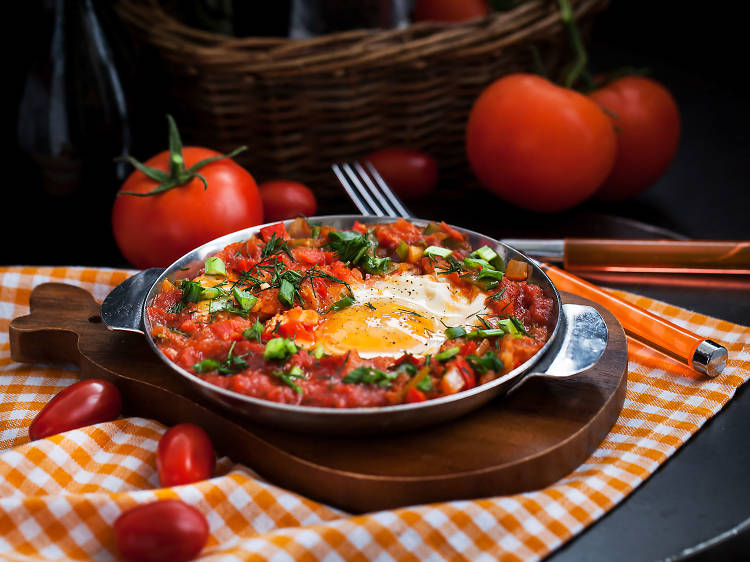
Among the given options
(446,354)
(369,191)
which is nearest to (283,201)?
(369,191)

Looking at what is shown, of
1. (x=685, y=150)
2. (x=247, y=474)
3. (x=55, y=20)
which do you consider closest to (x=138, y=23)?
(x=55, y=20)

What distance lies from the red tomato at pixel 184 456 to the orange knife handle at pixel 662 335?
140 centimetres

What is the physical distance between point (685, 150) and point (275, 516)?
3.57m

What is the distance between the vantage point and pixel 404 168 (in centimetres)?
385

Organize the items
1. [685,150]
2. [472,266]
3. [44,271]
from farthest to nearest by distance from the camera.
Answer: [685,150] → [44,271] → [472,266]

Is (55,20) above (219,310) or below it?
above

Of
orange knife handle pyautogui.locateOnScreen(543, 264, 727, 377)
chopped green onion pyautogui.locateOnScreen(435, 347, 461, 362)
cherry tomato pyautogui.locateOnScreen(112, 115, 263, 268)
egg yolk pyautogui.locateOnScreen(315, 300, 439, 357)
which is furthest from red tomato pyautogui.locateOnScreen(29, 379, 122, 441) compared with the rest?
orange knife handle pyautogui.locateOnScreen(543, 264, 727, 377)

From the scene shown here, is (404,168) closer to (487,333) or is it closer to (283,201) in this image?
(283,201)

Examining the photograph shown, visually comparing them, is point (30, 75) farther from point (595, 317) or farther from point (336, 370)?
point (595, 317)

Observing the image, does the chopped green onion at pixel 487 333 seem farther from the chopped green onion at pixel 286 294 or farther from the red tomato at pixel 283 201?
the red tomato at pixel 283 201

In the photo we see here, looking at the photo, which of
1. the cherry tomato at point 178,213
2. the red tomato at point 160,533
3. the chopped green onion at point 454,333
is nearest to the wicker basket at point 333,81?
the cherry tomato at point 178,213

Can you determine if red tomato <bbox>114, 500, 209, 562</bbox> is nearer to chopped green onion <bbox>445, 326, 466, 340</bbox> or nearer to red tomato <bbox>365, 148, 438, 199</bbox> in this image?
chopped green onion <bbox>445, 326, 466, 340</bbox>

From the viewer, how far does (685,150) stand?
15.3 ft

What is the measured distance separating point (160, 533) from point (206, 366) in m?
0.50
